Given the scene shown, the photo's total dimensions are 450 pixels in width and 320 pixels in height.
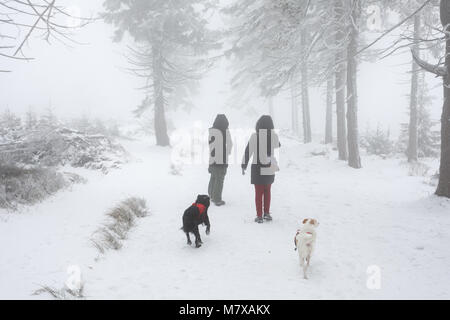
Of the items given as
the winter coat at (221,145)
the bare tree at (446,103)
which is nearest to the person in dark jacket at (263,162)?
the winter coat at (221,145)

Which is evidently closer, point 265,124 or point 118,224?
point 118,224

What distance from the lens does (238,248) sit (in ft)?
14.9

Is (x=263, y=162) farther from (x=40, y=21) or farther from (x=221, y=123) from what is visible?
(x=40, y=21)

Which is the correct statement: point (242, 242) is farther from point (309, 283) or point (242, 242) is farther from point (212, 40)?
point (212, 40)

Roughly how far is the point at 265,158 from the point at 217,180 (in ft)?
5.35

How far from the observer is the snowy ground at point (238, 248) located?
327 cm

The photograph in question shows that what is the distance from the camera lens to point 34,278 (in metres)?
3.05

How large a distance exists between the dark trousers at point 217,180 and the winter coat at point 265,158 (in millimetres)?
1010

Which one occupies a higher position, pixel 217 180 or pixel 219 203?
pixel 217 180

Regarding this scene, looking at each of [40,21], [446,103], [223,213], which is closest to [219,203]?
[223,213]

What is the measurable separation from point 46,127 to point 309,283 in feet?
30.3

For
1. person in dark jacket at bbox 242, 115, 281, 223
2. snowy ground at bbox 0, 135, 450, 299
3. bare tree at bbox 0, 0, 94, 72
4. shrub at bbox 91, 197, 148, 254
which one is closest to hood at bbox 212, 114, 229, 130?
person in dark jacket at bbox 242, 115, 281, 223
